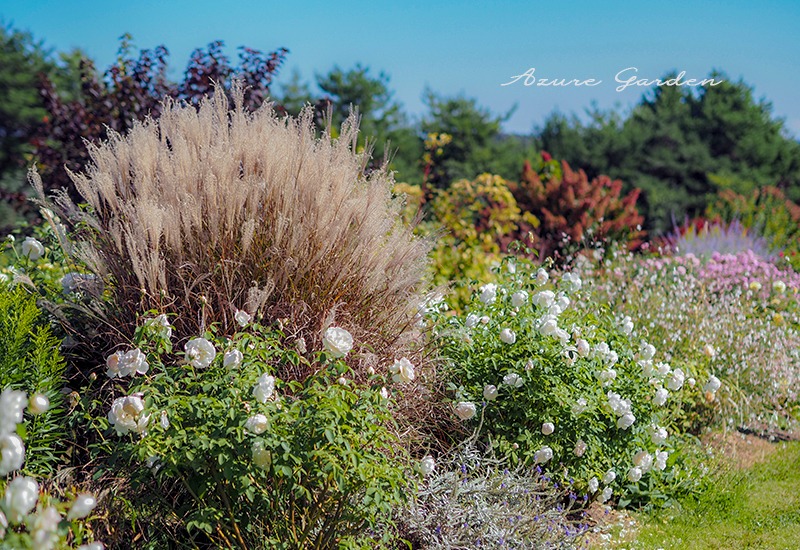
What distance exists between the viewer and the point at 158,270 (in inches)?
129

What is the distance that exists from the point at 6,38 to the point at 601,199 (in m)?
13.1

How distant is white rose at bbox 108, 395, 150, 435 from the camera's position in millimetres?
2711

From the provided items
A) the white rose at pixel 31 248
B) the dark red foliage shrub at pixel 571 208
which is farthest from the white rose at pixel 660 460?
the dark red foliage shrub at pixel 571 208

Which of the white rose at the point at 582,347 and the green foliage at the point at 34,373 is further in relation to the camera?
the white rose at the point at 582,347

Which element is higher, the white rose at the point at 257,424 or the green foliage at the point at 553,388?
the white rose at the point at 257,424

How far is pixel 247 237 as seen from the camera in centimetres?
337

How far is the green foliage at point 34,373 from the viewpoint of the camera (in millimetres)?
3182

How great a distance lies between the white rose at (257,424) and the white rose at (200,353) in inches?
13.7

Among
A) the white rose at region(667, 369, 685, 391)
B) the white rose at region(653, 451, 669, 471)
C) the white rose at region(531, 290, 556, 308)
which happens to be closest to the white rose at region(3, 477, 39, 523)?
the white rose at region(531, 290, 556, 308)

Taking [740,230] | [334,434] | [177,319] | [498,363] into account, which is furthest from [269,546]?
[740,230]

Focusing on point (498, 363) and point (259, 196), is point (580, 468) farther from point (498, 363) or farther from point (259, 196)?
point (259, 196)

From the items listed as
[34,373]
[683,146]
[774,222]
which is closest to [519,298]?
[34,373]

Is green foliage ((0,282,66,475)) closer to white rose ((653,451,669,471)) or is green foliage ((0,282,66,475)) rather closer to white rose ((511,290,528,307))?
white rose ((511,290,528,307))

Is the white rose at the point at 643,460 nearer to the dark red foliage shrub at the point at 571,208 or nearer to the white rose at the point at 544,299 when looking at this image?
the white rose at the point at 544,299
